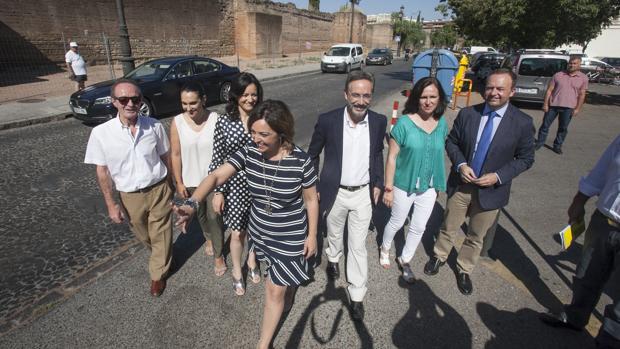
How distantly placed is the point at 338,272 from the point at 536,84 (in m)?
11.6

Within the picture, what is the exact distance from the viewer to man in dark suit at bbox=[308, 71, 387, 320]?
2.59 metres

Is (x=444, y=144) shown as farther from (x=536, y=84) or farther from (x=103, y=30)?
(x=103, y=30)

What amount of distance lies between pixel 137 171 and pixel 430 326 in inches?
101

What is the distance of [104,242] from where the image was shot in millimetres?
3555

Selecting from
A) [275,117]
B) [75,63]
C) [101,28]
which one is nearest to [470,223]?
[275,117]

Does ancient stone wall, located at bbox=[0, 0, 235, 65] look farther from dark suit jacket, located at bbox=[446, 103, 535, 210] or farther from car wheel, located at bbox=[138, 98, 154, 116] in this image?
dark suit jacket, located at bbox=[446, 103, 535, 210]

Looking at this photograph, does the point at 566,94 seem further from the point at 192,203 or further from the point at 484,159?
the point at 192,203

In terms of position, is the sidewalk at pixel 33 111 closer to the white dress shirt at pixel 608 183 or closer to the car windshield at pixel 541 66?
the white dress shirt at pixel 608 183

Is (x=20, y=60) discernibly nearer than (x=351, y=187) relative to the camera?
No

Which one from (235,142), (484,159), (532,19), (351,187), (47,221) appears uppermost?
(532,19)

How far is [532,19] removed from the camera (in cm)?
1348

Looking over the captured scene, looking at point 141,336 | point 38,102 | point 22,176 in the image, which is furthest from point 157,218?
point 38,102

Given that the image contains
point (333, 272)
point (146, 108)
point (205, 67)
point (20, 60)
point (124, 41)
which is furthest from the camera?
point (20, 60)

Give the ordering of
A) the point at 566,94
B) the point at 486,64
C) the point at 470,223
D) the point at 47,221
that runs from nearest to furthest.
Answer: the point at 470,223 < the point at 47,221 < the point at 566,94 < the point at 486,64
